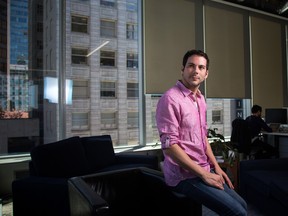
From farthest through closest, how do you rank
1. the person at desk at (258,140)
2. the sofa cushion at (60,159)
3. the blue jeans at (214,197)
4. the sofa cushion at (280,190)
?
the person at desk at (258,140), the sofa cushion at (60,159), the sofa cushion at (280,190), the blue jeans at (214,197)

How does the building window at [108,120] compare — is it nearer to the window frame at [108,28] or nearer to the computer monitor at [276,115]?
the window frame at [108,28]

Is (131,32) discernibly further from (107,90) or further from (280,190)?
(280,190)

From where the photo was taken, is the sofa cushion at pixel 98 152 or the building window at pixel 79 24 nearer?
the sofa cushion at pixel 98 152

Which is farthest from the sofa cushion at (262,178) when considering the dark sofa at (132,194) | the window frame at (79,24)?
the window frame at (79,24)

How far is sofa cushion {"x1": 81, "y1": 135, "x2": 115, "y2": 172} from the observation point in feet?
11.7

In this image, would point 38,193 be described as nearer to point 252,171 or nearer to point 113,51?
point 252,171

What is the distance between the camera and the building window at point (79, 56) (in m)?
4.34

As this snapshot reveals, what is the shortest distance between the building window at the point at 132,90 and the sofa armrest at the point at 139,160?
A: 1.31 meters

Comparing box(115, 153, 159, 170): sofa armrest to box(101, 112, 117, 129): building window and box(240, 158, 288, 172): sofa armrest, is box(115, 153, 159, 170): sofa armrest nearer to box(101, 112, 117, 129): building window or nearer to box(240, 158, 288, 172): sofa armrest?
box(101, 112, 117, 129): building window

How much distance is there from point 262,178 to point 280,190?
16.2 inches

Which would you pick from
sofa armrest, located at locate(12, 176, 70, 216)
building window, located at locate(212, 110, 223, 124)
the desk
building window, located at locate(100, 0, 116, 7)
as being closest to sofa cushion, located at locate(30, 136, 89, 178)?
sofa armrest, located at locate(12, 176, 70, 216)

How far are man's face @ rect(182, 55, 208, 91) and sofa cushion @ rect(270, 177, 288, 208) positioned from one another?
1.56 m

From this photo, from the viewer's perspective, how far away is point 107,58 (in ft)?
15.2

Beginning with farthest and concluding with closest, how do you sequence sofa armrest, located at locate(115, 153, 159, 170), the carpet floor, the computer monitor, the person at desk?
the computer monitor
the person at desk
sofa armrest, located at locate(115, 153, 159, 170)
the carpet floor
